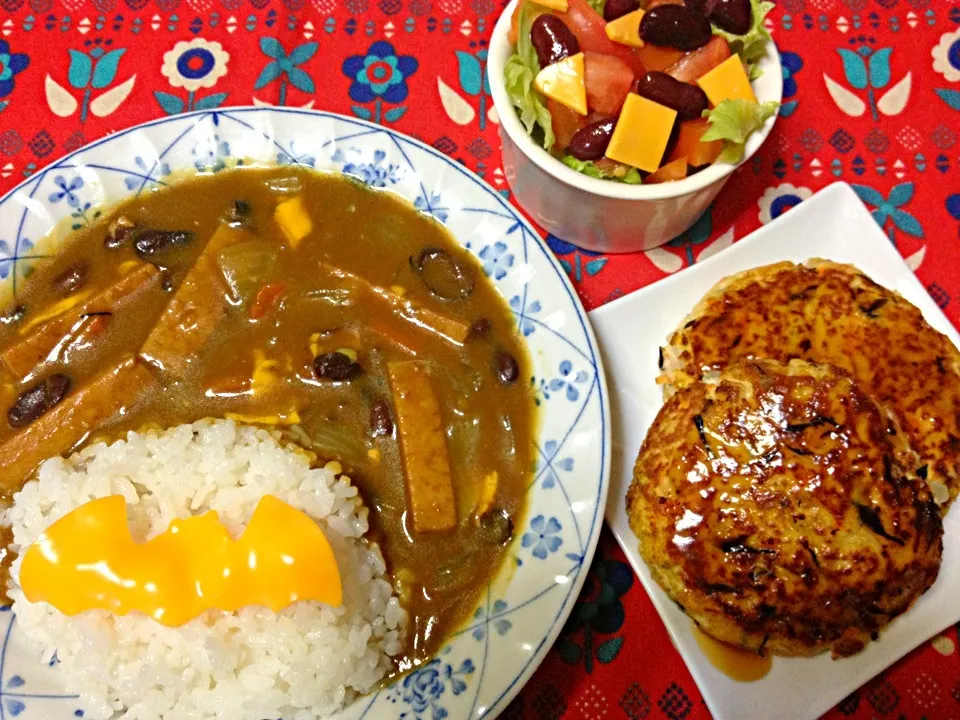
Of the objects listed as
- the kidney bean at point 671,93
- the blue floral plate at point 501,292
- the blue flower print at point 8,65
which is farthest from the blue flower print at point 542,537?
the blue flower print at point 8,65

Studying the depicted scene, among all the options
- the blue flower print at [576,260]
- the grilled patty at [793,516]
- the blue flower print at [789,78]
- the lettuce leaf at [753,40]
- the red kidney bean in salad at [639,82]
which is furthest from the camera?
the blue flower print at [789,78]

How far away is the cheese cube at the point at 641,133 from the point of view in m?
2.33

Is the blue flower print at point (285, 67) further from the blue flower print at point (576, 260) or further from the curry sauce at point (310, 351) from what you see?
the blue flower print at point (576, 260)

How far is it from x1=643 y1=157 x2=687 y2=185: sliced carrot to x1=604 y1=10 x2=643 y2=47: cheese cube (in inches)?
16.6

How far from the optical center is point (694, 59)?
8.04 feet

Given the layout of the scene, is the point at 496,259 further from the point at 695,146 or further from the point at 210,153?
the point at 210,153

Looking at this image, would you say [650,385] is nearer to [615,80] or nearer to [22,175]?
[615,80]

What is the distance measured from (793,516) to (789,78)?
2042 millimetres

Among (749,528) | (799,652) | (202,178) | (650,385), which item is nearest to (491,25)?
(202,178)

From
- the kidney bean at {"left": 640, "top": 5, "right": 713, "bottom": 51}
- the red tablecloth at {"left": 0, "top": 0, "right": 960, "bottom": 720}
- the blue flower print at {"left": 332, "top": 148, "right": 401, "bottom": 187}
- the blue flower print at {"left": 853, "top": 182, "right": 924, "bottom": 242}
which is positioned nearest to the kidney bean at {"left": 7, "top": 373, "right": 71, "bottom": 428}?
the red tablecloth at {"left": 0, "top": 0, "right": 960, "bottom": 720}

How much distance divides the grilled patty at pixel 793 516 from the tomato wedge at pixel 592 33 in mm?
1141

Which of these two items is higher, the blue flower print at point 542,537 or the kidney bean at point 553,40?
the kidney bean at point 553,40

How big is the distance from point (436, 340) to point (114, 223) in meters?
1.32

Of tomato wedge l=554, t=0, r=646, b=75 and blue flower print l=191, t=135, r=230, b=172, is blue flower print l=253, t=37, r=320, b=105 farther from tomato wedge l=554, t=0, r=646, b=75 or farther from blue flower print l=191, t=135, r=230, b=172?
tomato wedge l=554, t=0, r=646, b=75
